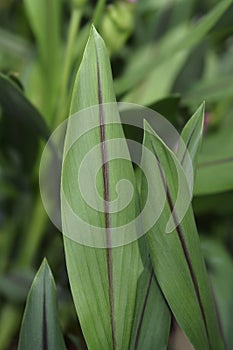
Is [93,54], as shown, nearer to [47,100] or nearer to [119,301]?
[119,301]

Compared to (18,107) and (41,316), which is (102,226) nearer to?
(41,316)

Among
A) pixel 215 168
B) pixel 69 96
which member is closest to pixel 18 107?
pixel 69 96

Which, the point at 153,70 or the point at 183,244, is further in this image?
the point at 153,70

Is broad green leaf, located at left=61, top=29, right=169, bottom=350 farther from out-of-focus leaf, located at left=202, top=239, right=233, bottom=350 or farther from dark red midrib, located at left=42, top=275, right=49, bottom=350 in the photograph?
out-of-focus leaf, located at left=202, top=239, right=233, bottom=350

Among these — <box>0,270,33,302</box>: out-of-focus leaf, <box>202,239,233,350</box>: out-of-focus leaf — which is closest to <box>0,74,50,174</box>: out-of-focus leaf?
<box>0,270,33,302</box>: out-of-focus leaf

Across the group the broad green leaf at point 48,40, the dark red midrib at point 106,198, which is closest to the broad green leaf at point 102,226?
the dark red midrib at point 106,198

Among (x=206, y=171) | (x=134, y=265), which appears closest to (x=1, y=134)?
(x=206, y=171)
